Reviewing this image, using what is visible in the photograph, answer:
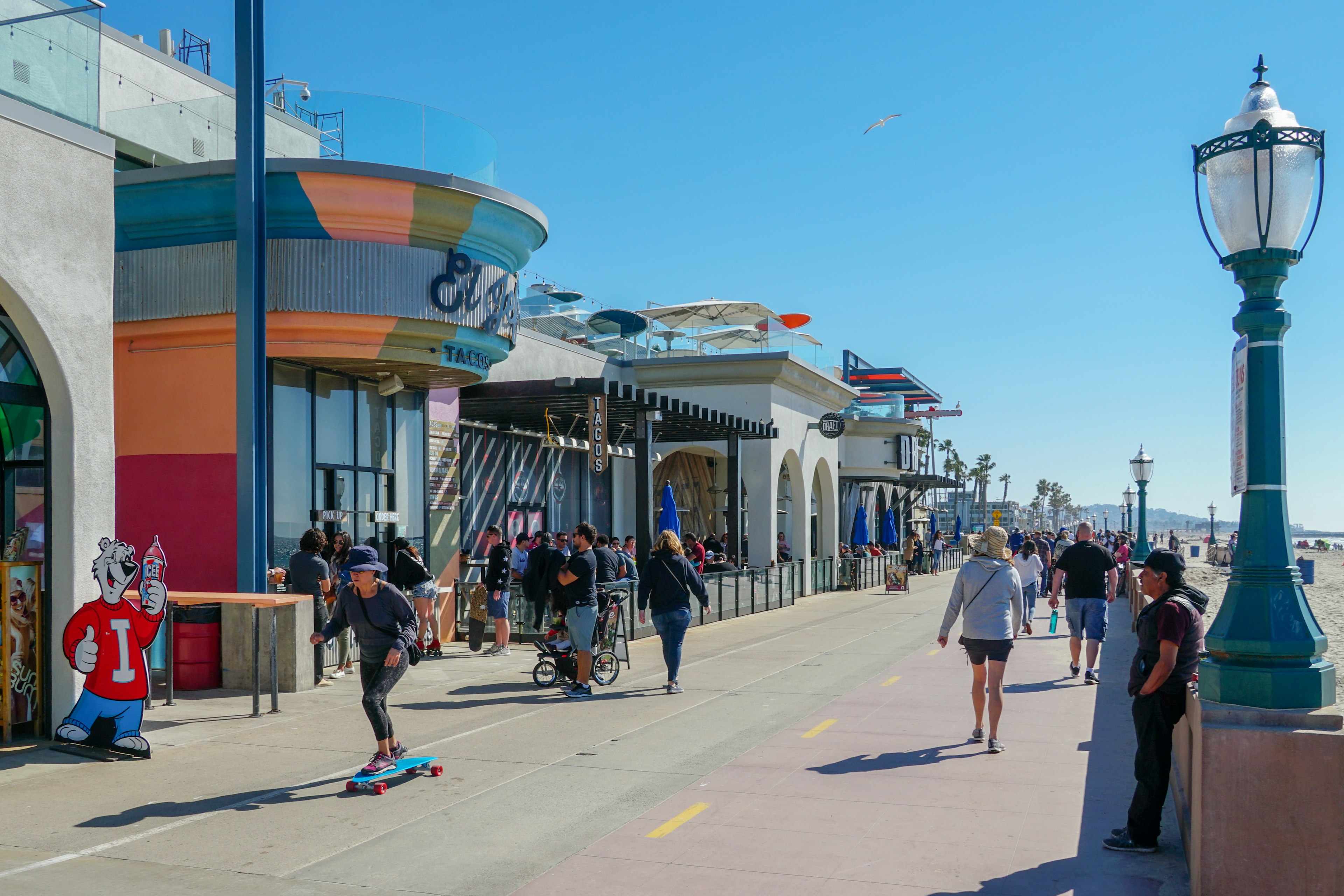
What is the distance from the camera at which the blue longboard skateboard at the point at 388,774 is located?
7.52m

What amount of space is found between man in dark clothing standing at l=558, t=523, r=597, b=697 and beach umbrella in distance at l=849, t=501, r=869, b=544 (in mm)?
23514

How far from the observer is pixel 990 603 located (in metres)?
8.59

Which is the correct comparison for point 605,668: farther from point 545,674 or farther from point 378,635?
point 378,635

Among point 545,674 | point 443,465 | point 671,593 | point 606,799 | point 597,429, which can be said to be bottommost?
point 545,674

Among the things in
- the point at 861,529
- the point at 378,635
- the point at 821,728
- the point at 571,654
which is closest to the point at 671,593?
the point at 571,654

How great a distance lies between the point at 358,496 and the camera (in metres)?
16.1

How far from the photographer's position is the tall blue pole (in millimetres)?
12039

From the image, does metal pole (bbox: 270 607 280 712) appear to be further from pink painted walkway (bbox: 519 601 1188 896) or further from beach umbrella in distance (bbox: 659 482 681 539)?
beach umbrella in distance (bbox: 659 482 681 539)

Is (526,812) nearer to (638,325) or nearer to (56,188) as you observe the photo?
(56,188)

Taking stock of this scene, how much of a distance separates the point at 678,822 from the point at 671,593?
17.0ft

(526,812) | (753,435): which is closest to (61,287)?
(526,812)

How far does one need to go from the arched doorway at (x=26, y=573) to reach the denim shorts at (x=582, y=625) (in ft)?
16.0

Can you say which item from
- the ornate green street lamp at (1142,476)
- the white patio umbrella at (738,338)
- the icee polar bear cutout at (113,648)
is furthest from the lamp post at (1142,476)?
the icee polar bear cutout at (113,648)

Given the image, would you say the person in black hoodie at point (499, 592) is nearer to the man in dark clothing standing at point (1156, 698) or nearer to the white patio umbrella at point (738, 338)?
the man in dark clothing standing at point (1156, 698)
